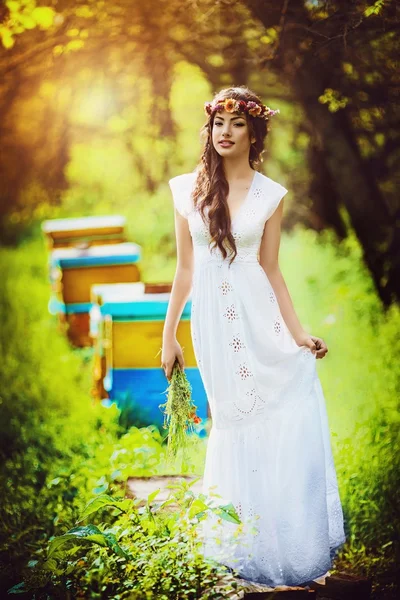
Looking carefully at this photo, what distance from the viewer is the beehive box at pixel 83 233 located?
29.9 feet

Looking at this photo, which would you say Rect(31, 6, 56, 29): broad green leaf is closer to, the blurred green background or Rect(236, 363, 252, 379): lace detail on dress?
the blurred green background

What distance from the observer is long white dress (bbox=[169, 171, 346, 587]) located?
141 inches

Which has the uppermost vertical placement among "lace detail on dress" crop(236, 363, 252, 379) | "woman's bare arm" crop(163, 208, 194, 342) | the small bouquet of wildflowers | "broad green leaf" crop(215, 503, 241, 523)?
"woman's bare arm" crop(163, 208, 194, 342)

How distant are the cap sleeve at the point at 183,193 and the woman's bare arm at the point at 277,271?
0.37 metres

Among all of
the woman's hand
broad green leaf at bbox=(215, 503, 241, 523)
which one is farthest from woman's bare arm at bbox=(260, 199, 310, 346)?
broad green leaf at bbox=(215, 503, 241, 523)

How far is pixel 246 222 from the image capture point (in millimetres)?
3643

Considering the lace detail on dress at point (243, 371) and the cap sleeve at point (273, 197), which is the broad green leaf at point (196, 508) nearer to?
the lace detail on dress at point (243, 371)

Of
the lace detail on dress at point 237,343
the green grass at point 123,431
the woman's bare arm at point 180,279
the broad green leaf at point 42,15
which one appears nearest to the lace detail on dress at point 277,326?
the lace detail on dress at point 237,343

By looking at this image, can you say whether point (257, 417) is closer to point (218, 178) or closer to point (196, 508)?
point (196, 508)

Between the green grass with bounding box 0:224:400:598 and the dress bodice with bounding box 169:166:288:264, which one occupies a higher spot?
the dress bodice with bounding box 169:166:288:264

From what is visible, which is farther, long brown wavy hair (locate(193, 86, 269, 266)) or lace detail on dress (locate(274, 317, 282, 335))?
lace detail on dress (locate(274, 317, 282, 335))

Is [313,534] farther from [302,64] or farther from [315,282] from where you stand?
[315,282]

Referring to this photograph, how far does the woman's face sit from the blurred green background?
4.50ft

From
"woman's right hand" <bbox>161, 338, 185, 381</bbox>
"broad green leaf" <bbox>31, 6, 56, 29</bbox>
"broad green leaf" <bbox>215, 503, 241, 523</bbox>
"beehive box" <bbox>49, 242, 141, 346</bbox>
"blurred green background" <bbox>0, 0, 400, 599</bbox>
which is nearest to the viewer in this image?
"broad green leaf" <bbox>215, 503, 241, 523</bbox>
